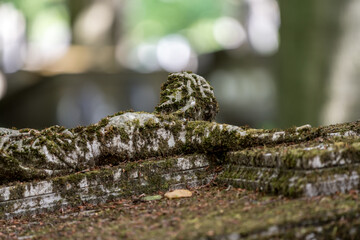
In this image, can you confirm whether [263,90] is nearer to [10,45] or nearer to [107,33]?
[107,33]

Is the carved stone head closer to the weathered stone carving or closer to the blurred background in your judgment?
the weathered stone carving

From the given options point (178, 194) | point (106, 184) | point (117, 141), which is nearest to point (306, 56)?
point (117, 141)

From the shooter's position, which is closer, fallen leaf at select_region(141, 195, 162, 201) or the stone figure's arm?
fallen leaf at select_region(141, 195, 162, 201)

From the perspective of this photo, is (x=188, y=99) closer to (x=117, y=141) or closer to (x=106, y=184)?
(x=117, y=141)

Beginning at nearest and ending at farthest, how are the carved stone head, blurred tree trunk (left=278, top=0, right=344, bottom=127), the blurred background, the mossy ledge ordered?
1. the mossy ledge
2. the carved stone head
3. blurred tree trunk (left=278, top=0, right=344, bottom=127)
4. the blurred background

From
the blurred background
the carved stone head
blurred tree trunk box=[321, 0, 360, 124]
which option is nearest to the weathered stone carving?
the carved stone head

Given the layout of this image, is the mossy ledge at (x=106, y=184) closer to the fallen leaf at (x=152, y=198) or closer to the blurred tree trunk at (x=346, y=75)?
the fallen leaf at (x=152, y=198)

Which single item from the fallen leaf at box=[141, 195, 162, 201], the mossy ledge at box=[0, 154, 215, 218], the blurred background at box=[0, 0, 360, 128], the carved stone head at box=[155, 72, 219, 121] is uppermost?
the blurred background at box=[0, 0, 360, 128]

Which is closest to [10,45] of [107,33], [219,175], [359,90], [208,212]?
[107,33]

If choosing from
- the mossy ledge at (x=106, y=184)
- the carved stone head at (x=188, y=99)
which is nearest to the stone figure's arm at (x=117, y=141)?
the mossy ledge at (x=106, y=184)
